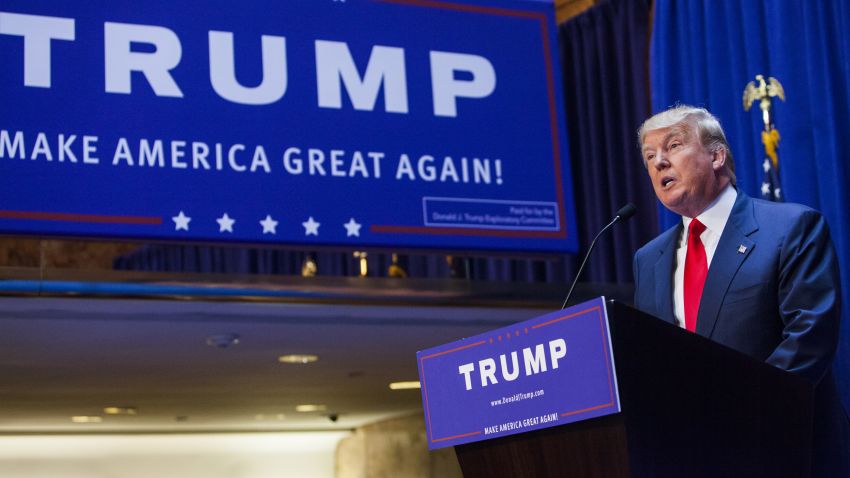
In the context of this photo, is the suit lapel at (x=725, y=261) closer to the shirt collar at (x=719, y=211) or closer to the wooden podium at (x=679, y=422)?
the shirt collar at (x=719, y=211)

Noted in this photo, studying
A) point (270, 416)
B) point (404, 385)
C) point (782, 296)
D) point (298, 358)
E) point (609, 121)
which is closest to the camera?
point (782, 296)

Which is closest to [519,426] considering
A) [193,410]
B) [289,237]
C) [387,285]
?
[289,237]

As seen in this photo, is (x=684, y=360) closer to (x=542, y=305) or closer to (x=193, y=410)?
(x=542, y=305)

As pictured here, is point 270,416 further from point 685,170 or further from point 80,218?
point 685,170

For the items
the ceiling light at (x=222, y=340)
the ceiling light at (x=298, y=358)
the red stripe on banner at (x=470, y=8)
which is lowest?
the ceiling light at (x=222, y=340)

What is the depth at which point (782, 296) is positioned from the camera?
2141 mm

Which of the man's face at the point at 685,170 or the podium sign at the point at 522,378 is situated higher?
the man's face at the point at 685,170

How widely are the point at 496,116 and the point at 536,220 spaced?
431 mm

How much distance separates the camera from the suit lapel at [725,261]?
220cm

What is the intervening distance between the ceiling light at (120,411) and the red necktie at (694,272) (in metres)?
6.38

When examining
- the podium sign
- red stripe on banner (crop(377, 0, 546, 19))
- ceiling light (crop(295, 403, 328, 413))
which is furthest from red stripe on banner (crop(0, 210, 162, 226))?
ceiling light (crop(295, 403, 328, 413))

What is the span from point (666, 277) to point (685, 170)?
209mm

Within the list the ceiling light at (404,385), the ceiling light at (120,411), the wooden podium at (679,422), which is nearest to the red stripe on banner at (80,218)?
the wooden podium at (679,422)

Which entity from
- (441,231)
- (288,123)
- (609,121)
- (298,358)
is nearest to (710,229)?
(441,231)
